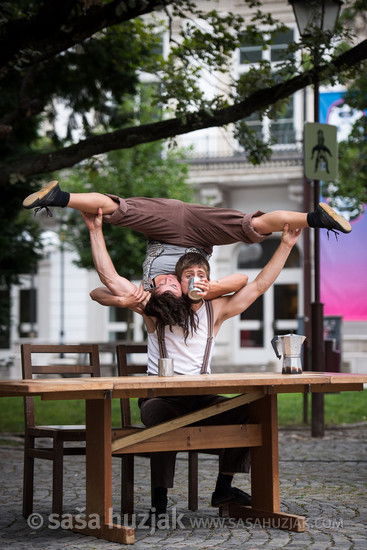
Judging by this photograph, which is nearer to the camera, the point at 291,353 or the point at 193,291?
the point at 291,353

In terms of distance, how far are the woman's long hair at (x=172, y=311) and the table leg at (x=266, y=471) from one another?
60cm

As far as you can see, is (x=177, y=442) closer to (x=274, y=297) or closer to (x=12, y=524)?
(x=12, y=524)

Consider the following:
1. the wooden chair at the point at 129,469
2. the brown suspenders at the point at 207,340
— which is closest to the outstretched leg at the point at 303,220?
the brown suspenders at the point at 207,340

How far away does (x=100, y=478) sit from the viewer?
485 cm

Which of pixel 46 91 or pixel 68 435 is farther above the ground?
pixel 46 91

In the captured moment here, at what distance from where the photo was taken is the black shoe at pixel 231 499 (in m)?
5.48

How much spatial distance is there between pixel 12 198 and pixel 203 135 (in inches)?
528

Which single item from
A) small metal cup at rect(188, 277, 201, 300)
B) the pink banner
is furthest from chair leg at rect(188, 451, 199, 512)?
the pink banner

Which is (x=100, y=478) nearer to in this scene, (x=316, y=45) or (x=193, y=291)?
(x=193, y=291)

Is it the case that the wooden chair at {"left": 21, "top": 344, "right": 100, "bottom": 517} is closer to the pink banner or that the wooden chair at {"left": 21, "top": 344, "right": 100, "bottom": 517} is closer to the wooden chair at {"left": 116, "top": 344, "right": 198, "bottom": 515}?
the wooden chair at {"left": 116, "top": 344, "right": 198, "bottom": 515}

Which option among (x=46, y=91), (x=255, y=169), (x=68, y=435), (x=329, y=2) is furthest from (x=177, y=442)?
(x=255, y=169)

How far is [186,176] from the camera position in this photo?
22.5 m

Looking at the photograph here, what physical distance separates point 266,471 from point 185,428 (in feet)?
1.86

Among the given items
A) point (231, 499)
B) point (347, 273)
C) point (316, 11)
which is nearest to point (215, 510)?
point (231, 499)
